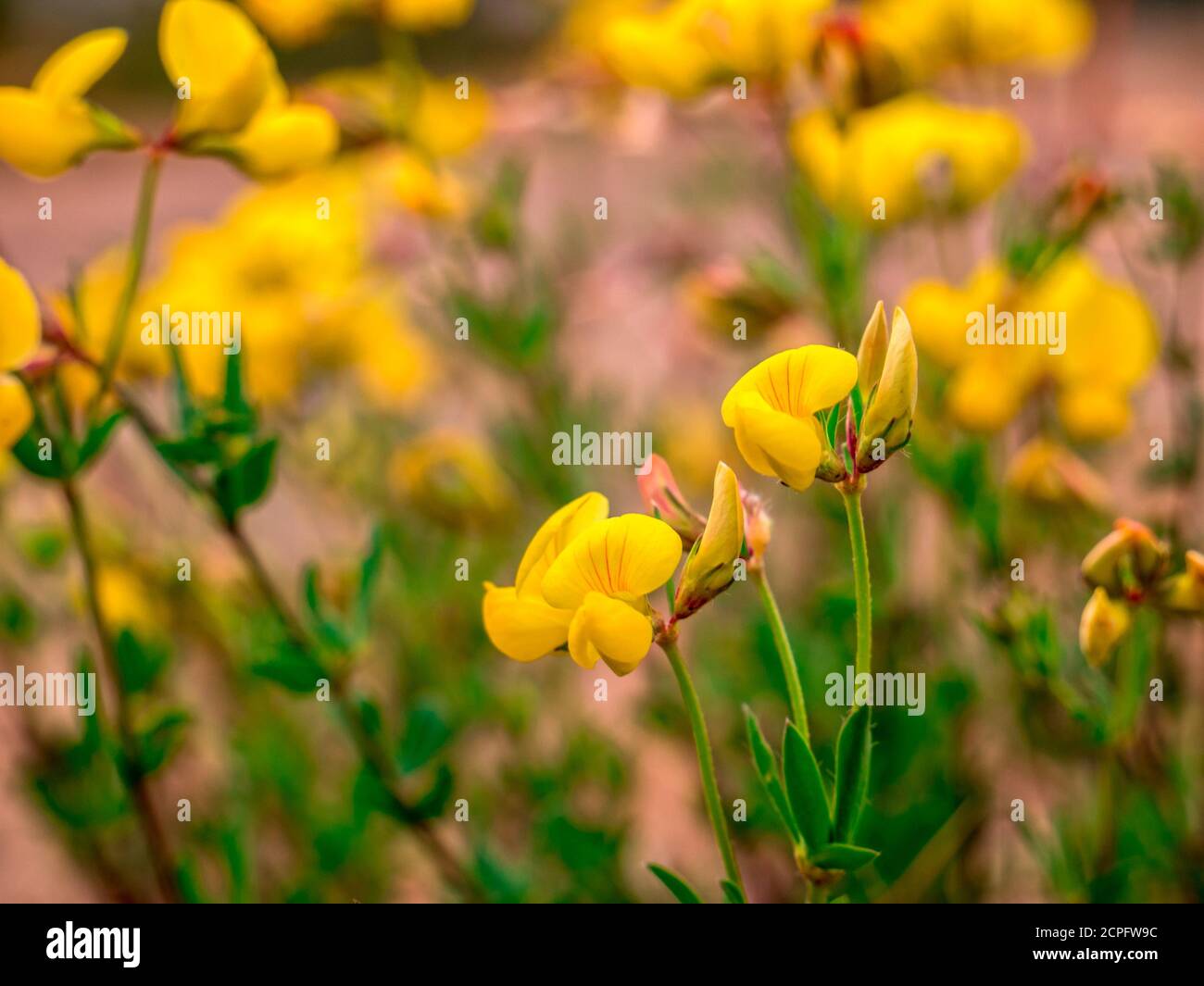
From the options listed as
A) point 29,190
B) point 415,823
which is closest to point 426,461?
point 415,823

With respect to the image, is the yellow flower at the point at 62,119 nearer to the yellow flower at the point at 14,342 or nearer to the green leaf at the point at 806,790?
the yellow flower at the point at 14,342

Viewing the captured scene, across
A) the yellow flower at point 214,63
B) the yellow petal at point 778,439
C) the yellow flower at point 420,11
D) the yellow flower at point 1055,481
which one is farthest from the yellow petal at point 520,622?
the yellow flower at point 420,11

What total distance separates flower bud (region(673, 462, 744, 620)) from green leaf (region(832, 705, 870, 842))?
72 millimetres

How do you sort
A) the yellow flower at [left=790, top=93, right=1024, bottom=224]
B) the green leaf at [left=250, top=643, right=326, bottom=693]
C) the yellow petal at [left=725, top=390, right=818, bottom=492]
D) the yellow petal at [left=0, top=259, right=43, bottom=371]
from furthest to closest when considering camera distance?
1. the yellow flower at [left=790, top=93, right=1024, bottom=224]
2. the green leaf at [left=250, top=643, right=326, bottom=693]
3. the yellow petal at [left=0, top=259, right=43, bottom=371]
4. the yellow petal at [left=725, top=390, right=818, bottom=492]

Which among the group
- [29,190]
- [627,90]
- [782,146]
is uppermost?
[29,190]

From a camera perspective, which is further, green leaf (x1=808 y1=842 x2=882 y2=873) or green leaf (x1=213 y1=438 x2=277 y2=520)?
green leaf (x1=213 y1=438 x2=277 y2=520)

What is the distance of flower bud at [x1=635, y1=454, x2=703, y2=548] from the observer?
0.47m

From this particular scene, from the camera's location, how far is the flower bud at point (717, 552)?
0.42 metres

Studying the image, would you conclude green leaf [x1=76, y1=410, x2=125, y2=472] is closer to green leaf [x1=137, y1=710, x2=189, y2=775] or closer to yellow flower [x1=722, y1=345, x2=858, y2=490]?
green leaf [x1=137, y1=710, x2=189, y2=775]

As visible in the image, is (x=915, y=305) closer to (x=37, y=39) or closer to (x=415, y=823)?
(x=415, y=823)

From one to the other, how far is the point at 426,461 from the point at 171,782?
0.63m

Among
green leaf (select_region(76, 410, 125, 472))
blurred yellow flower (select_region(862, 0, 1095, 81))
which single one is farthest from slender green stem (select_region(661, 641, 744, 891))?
blurred yellow flower (select_region(862, 0, 1095, 81))

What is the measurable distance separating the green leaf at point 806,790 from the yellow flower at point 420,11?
2.57ft
